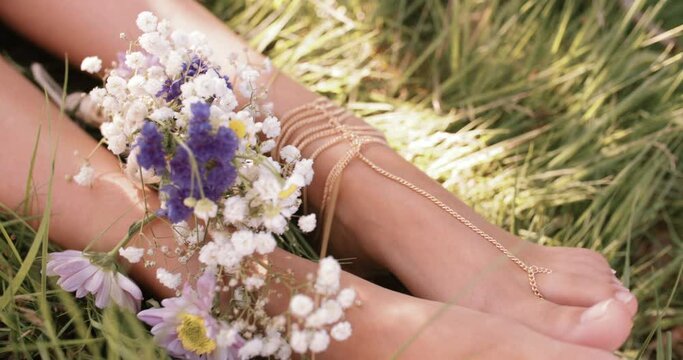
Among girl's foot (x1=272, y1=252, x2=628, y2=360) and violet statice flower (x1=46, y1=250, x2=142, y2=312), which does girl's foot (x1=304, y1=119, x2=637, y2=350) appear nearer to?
girl's foot (x1=272, y1=252, x2=628, y2=360)

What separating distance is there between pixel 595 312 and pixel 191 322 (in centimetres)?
51

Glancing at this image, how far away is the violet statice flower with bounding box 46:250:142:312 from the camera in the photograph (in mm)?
850

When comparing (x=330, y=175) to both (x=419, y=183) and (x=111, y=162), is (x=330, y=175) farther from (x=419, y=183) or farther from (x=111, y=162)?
(x=111, y=162)

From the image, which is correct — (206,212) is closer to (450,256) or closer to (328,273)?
(328,273)

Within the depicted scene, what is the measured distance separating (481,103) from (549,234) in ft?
1.01

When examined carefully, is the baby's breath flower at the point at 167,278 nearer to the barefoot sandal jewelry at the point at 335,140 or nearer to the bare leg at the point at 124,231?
the bare leg at the point at 124,231

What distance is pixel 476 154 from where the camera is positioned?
4.43 ft

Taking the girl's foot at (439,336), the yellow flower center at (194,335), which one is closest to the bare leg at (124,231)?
the girl's foot at (439,336)

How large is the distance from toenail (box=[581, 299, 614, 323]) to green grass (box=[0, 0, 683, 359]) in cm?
23

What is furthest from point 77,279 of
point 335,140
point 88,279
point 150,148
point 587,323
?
point 587,323

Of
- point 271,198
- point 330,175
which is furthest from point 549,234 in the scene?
point 271,198

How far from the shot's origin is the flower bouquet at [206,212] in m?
0.72

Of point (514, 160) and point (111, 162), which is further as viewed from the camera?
point (514, 160)

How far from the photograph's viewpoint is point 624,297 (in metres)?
1.01
